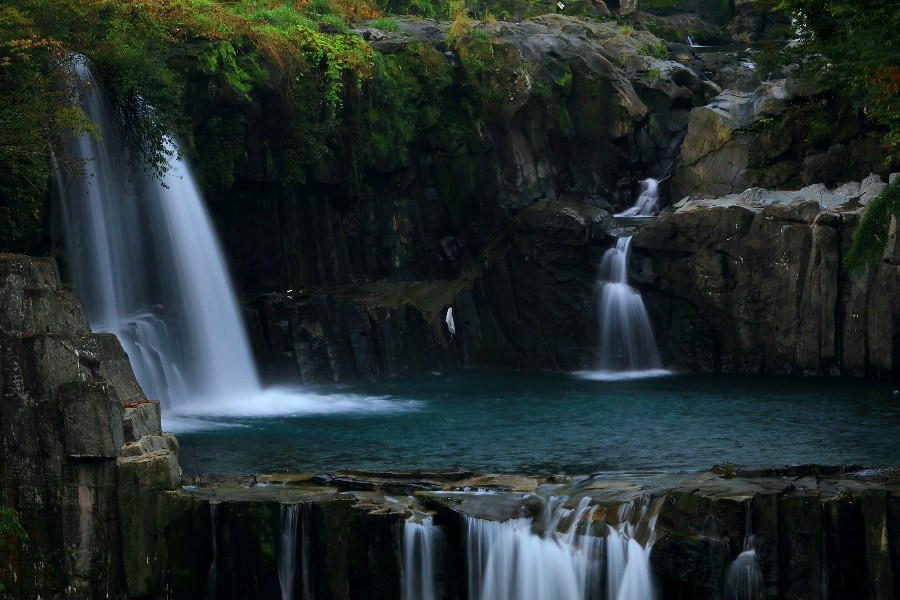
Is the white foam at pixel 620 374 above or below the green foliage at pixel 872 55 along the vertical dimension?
below

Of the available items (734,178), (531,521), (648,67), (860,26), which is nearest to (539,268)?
(734,178)

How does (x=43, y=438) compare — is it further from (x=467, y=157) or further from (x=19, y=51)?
(x=467, y=157)

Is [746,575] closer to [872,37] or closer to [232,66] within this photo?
[872,37]

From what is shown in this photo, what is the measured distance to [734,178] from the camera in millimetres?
30594

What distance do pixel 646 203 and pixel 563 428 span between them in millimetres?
12607

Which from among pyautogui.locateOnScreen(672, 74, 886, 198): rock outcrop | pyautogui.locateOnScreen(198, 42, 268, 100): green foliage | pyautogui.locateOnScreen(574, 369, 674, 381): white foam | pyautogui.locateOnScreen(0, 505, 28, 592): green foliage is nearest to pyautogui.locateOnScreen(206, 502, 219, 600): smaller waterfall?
pyautogui.locateOnScreen(0, 505, 28, 592): green foliage

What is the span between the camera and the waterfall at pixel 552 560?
14.2 meters

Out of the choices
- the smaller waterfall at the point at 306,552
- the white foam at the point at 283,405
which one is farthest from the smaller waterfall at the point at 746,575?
the white foam at the point at 283,405

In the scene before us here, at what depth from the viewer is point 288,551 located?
14.7 m

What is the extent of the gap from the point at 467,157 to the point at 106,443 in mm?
17938

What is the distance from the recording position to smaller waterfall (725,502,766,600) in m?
13.7


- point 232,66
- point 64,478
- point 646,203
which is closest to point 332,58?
point 232,66

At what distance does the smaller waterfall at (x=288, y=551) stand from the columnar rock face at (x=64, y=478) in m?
1.60

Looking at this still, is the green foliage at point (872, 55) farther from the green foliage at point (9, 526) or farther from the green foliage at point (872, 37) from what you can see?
the green foliage at point (9, 526)
